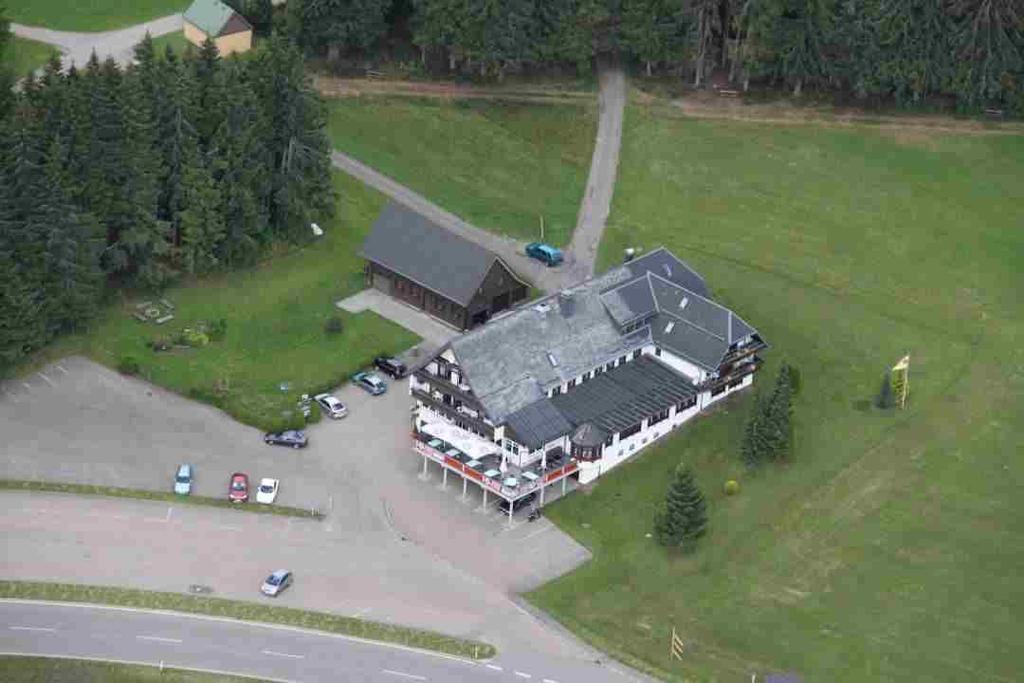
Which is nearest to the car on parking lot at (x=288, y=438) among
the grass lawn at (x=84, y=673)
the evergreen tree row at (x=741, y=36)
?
the grass lawn at (x=84, y=673)

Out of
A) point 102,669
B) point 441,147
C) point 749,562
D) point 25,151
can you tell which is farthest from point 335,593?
point 441,147

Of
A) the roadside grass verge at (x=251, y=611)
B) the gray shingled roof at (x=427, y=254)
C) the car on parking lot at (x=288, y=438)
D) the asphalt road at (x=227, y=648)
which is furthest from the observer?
the gray shingled roof at (x=427, y=254)

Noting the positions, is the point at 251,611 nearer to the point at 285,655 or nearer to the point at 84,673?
the point at 285,655

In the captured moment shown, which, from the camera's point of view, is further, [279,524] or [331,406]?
[331,406]

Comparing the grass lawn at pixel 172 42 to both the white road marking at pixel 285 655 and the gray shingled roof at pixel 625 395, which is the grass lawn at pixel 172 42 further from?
the white road marking at pixel 285 655

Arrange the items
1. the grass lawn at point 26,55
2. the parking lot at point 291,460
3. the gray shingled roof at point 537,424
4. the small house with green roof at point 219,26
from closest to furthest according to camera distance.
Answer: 1. the parking lot at point 291,460
2. the gray shingled roof at point 537,424
3. the grass lawn at point 26,55
4. the small house with green roof at point 219,26

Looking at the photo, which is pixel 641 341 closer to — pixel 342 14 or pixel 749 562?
pixel 749 562

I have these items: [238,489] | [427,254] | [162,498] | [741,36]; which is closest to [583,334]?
[427,254]
